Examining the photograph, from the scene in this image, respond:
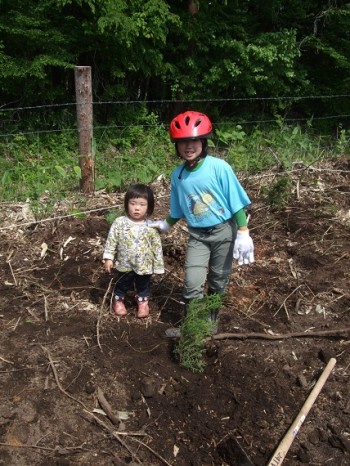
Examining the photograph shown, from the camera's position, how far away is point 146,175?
6.21 metres

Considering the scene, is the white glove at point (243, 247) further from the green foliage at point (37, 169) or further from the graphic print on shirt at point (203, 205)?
the green foliage at point (37, 169)

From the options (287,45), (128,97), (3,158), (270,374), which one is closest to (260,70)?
(287,45)

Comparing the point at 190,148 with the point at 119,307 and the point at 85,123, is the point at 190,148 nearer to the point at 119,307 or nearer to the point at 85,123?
the point at 119,307

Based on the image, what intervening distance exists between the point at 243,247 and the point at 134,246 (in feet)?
2.78

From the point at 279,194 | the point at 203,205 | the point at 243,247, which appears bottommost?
the point at 279,194

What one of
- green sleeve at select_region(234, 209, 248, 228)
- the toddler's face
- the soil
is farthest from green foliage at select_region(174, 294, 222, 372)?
the toddler's face

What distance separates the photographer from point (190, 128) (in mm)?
3391

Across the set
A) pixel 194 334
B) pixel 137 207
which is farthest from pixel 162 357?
pixel 137 207

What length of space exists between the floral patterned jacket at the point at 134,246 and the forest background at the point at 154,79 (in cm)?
177

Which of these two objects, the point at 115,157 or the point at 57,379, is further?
the point at 115,157

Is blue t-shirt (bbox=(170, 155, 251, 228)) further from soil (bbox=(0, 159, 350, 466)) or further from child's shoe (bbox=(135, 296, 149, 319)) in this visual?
soil (bbox=(0, 159, 350, 466))

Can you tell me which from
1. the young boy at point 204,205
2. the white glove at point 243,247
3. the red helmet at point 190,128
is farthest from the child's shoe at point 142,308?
the red helmet at point 190,128

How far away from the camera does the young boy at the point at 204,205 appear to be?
136 inches

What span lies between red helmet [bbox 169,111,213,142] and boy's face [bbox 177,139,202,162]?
2.2 inches
